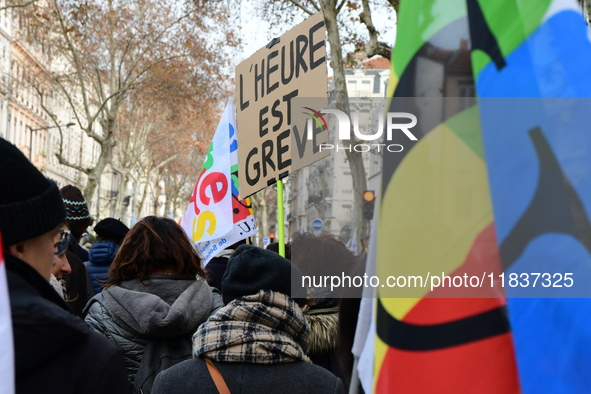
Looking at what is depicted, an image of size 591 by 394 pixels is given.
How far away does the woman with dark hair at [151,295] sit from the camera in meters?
3.37

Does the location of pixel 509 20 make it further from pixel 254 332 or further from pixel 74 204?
pixel 74 204

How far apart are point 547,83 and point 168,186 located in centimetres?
6421

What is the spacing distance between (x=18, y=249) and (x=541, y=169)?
1.21 meters

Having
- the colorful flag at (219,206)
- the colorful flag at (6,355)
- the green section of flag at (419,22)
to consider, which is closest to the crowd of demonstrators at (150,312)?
the colorful flag at (6,355)

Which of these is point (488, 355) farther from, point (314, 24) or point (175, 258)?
point (314, 24)

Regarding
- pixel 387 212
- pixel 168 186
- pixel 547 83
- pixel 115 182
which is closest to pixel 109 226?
pixel 387 212

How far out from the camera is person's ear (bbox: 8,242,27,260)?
5.62ft

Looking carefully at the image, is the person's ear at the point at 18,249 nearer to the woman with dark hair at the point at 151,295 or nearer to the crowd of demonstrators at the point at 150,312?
the crowd of demonstrators at the point at 150,312

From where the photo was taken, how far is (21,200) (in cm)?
167

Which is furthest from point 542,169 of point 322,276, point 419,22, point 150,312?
point 150,312

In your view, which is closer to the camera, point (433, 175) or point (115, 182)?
point (433, 175)

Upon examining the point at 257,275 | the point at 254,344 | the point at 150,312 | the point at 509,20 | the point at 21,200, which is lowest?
the point at 254,344

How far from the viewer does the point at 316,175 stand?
366 cm

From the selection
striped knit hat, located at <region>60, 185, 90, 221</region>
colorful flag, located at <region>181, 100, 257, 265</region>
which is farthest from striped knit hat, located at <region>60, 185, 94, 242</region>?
colorful flag, located at <region>181, 100, 257, 265</region>
